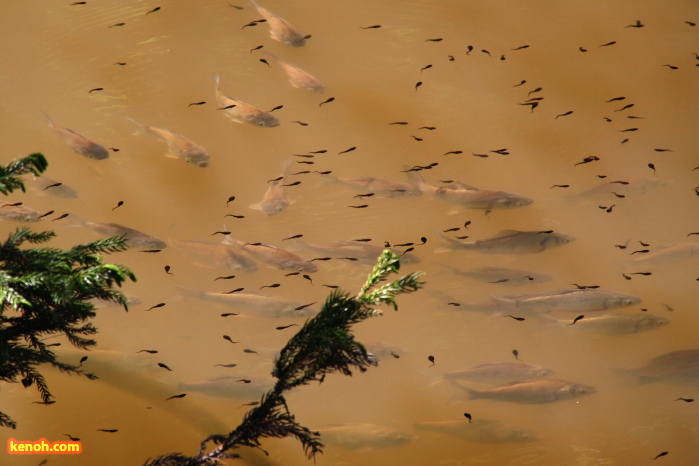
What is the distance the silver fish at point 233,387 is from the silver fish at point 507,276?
2.11 m

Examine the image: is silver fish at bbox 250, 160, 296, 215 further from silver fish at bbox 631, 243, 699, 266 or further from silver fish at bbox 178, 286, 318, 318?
silver fish at bbox 631, 243, 699, 266

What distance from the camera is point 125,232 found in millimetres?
4926

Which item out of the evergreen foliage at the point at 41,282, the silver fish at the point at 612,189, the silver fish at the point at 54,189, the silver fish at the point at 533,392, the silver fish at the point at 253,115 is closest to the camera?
the evergreen foliage at the point at 41,282

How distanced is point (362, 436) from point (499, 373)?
4.12ft

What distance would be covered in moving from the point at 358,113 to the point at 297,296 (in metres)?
2.25

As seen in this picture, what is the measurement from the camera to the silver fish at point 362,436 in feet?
14.4

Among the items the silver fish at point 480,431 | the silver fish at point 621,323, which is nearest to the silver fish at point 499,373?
the silver fish at point 480,431

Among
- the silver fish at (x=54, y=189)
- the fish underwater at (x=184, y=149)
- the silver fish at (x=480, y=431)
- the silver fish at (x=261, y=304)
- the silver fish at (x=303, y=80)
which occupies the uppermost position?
the silver fish at (x=303, y=80)

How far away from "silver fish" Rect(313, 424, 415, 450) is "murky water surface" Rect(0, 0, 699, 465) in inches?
0.7

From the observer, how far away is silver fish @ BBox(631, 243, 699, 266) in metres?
5.39

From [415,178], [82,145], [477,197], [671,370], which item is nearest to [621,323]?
[671,370]

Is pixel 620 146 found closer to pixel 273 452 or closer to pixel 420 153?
pixel 420 153

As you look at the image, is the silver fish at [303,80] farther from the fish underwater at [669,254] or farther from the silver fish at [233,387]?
the fish underwater at [669,254]

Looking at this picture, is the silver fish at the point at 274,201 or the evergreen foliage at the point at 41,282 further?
the silver fish at the point at 274,201
